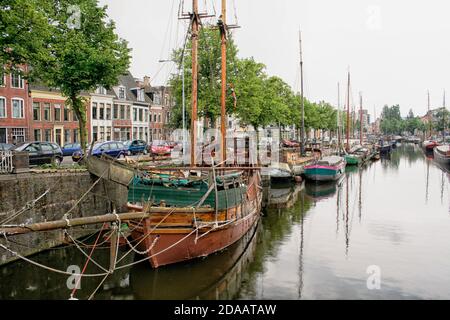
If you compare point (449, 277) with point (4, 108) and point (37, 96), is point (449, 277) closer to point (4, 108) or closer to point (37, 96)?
point (4, 108)

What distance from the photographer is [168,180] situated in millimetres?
16656

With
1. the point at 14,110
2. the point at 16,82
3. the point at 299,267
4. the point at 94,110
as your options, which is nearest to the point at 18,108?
the point at 14,110

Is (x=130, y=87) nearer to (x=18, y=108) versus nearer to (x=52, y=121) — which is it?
(x=52, y=121)

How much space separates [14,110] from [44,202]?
26.8m

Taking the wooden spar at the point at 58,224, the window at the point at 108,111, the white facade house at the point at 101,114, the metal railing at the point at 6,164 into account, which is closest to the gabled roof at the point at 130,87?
the window at the point at 108,111

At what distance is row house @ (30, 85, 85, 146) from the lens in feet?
139

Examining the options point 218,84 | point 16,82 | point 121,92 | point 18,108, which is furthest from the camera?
point 121,92

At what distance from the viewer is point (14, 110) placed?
39.5 m

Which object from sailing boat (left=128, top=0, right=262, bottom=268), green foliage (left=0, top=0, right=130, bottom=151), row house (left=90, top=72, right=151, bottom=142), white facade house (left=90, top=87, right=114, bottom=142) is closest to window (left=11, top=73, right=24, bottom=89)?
row house (left=90, top=72, right=151, bottom=142)

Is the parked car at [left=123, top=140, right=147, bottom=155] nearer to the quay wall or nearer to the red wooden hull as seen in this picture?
the quay wall

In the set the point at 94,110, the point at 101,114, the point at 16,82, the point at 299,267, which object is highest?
the point at 16,82

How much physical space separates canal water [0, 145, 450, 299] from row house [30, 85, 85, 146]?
2850cm
